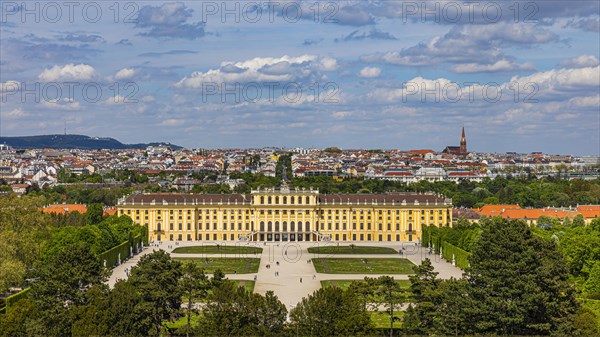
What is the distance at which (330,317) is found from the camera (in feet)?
120

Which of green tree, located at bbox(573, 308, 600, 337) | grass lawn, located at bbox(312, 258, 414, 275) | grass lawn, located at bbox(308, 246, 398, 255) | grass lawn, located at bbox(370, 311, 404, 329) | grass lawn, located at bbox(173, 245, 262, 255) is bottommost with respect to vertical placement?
grass lawn, located at bbox(308, 246, 398, 255)

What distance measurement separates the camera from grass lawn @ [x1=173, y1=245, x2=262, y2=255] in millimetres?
79606

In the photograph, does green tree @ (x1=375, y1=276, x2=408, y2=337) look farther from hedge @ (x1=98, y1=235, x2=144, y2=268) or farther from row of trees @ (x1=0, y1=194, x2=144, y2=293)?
hedge @ (x1=98, y1=235, x2=144, y2=268)

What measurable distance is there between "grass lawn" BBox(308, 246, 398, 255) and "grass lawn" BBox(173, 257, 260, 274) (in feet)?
30.5

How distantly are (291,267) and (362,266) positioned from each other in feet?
17.8

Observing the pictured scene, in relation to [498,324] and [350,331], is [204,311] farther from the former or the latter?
[498,324]

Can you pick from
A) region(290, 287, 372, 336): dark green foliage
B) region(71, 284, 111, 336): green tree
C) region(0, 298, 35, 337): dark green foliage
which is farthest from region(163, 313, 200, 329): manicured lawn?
region(290, 287, 372, 336): dark green foliage

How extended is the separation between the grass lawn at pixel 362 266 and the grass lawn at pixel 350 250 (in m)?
6.26

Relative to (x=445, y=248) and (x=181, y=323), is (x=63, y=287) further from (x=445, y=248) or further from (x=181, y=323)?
(x=445, y=248)

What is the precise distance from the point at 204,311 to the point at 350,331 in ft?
20.6

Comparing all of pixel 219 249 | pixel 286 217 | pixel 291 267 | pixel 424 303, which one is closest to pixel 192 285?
pixel 424 303

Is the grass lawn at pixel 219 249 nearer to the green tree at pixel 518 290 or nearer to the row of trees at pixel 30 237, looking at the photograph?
the row of trees at pixel 30 237

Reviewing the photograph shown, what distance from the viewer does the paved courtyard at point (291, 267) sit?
56.2m

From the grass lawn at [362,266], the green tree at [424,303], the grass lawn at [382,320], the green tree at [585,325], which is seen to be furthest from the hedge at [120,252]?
the green tree at [585,325]
